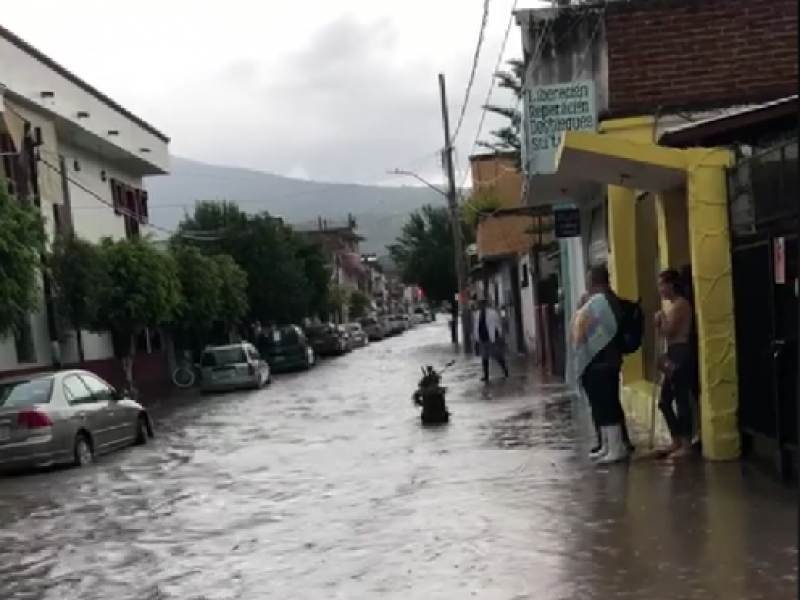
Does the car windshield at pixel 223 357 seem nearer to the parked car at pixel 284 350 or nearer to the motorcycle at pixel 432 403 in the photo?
the parked car at pixel 284 350

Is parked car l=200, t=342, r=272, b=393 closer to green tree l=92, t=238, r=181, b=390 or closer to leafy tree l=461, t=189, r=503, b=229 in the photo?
green tree l=92, t=238, r=181, b=390

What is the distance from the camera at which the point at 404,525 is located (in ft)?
30.5

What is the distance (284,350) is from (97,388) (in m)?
23.8

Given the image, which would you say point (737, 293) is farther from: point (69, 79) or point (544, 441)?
point (69, 79)

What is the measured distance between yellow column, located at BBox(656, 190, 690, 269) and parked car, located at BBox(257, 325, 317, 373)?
29349 millimetres

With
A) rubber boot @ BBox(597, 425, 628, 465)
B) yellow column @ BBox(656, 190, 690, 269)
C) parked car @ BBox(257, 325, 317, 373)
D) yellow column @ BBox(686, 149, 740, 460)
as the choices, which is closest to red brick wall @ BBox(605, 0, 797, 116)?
yellow column @ BBox(656, 190, 690, 269)

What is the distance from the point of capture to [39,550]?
9680 millimetres

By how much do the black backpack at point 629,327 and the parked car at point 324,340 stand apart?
41210mm

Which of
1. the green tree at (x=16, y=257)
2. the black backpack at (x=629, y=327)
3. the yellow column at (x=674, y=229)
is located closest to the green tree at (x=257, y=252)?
the green tree at (x=16, y=257)

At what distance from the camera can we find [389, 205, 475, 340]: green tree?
216 ft

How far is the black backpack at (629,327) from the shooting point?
11422 mm

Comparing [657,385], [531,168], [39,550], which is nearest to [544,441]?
[657,385]

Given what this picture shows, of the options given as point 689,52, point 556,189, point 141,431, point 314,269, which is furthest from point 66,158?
point 314,269

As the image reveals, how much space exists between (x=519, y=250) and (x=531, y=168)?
75.0 feet
